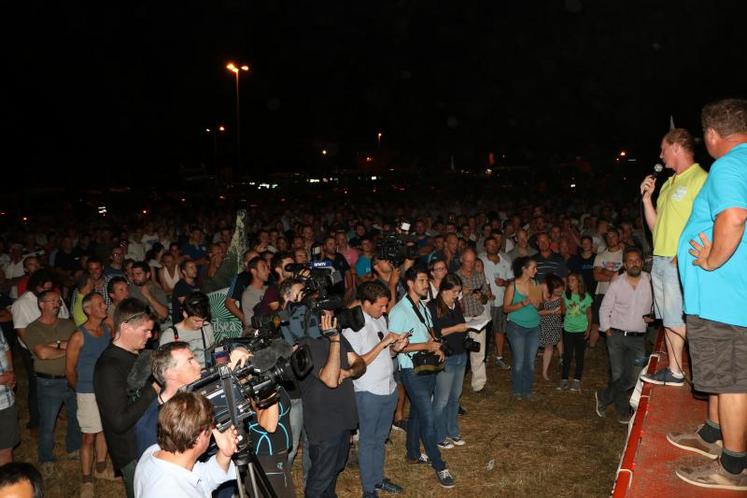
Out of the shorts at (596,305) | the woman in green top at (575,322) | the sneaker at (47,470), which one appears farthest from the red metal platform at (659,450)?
the sneaker at (47,470)

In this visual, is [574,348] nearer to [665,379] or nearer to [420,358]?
[420,358]

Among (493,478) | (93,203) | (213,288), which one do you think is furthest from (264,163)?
(493,478)

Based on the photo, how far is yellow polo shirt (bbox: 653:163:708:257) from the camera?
4047mm

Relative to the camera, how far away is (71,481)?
6574 millimetres

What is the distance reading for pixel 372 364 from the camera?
5.47 m

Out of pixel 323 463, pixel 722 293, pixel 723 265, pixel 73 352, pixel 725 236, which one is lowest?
pixel 323 463

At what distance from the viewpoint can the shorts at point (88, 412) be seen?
19.7ft

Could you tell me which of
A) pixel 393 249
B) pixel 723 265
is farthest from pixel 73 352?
pixel 723 265

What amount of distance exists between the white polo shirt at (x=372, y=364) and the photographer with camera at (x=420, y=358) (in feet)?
1.42

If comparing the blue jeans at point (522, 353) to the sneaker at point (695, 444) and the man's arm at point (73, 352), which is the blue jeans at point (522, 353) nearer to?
the sneaker at point (695, 444)

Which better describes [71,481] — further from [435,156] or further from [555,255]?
[435,156]

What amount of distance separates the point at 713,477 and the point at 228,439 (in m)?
2.65

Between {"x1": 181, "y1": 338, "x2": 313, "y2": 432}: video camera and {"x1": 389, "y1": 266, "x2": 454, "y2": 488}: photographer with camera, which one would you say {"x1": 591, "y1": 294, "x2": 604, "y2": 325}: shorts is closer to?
{"x1": 389, "y1": 266, "x2": 454, "y2": 488}: photographer with camera

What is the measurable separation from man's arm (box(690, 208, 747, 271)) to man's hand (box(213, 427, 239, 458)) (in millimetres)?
2696
